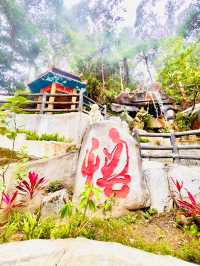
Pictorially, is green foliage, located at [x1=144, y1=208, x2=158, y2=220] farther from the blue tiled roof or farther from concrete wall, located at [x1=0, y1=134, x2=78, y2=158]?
the blue tiled roof

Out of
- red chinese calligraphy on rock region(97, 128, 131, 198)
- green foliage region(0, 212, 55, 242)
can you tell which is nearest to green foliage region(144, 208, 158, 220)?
red chinese calligraphy on rock region(97, 128, 131, 198)

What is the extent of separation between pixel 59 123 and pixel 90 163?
7.04 m

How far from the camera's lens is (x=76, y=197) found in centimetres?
528

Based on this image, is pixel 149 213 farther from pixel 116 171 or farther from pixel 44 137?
pixel 44 137

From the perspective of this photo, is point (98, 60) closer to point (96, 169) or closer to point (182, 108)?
point (182, 108)

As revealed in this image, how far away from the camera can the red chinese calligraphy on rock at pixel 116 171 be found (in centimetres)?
505

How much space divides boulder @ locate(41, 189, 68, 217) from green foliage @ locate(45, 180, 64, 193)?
292 millimetres

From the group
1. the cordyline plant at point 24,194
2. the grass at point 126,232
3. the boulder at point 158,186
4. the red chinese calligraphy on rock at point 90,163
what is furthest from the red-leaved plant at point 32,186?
the boulder at point 158,186

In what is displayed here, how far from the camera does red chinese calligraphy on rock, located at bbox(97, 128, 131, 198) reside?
199 inches

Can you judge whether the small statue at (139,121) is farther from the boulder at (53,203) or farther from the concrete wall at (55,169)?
the boulder at (53,203)

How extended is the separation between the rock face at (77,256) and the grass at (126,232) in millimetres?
734

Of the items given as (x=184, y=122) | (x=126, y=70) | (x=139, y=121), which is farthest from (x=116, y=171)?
(x=126, y=70)

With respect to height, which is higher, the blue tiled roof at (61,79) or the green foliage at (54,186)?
the blue tiled roof at (61,79)

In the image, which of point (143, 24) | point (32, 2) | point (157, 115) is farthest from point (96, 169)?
point (143, 24)
